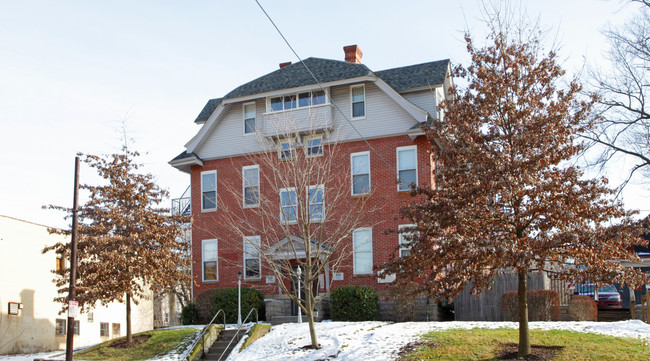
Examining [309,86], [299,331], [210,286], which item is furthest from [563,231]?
[210,286]

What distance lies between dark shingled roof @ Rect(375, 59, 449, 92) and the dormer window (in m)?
2.92

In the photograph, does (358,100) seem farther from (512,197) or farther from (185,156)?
(512,197)

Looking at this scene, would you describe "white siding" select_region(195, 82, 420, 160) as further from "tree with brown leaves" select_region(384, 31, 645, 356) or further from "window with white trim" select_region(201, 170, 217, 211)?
"tree with brown leaves" select_region(384, 31, 645, 356)

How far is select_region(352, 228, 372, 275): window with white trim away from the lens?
81.9ft

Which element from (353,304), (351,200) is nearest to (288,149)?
(351,200)

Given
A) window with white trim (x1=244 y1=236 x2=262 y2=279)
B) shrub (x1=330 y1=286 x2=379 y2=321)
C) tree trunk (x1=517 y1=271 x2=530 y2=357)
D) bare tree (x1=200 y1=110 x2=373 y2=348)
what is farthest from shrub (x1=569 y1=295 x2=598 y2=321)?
window with white trim (x1=244 y1=236 x2=262 y2=279)

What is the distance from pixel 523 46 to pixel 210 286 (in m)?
17.1

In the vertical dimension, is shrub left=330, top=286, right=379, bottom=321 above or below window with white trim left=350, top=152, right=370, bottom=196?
below

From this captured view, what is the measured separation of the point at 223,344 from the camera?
20.1 metres

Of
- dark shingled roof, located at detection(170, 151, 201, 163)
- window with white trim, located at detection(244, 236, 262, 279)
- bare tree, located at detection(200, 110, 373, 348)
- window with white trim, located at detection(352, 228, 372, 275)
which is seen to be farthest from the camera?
dark shingled roof, located at detection(170, 151, 201, 163)

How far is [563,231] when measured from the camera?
13.9 m

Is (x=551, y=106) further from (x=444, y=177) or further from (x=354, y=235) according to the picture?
(x=354, y=235)

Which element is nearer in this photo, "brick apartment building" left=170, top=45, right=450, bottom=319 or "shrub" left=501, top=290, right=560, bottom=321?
"shrub" left=501, top=290, right=560, bottom=321

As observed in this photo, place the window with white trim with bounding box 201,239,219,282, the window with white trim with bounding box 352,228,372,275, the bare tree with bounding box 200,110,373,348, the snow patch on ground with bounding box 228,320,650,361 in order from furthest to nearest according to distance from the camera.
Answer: the window with white trim with bounding box 201,239,219,282, the window with white trim with bounding box 352,228,372,275, the bare tree with bounding box 200,110,373,348, the snow patch on ground with bounding box 228,320,650,361
